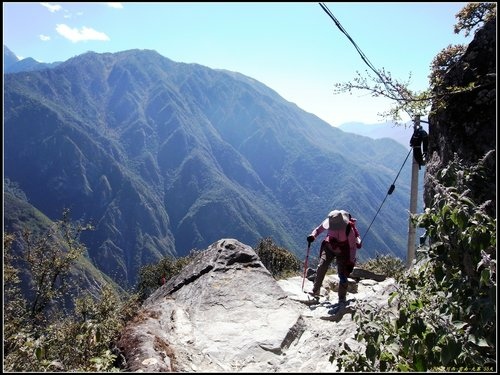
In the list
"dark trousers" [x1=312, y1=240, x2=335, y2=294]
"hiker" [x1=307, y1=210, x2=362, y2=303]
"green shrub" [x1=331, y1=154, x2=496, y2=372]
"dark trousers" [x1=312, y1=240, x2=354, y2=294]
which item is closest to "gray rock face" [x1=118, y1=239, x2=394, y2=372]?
"dark trousers" [x1=312, y1=240, x2=335, y2=294]

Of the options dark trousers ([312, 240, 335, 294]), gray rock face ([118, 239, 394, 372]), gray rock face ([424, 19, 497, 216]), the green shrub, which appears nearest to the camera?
the green shrub

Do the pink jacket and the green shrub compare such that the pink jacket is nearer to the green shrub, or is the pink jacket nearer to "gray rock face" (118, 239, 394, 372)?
"gray rock face" (118, 239, 394, 372)

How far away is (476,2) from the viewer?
10.2 m

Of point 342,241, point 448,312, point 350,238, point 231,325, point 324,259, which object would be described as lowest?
point 231,325

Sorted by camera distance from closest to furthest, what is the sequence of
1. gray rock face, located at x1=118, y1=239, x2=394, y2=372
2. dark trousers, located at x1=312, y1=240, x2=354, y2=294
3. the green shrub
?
the green shrub < gray rock face, located at x1=118, y1=239, x2=394, y2=372 < dark trousers, located at x1=312, y1=240, x2=354, y2=294

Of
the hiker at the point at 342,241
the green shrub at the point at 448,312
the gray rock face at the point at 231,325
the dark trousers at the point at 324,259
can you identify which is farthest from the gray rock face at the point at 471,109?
the dark trousers at the point at 324,259

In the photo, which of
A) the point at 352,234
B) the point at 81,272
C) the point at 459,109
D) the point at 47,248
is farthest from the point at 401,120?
the point at 81,272

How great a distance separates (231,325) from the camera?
9.00 metres

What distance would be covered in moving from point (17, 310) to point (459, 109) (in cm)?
1340

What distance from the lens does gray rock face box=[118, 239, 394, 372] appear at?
7.20m

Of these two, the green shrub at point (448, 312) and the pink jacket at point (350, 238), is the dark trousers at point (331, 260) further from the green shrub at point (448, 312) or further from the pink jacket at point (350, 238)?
the green shrub at point (448, 312)

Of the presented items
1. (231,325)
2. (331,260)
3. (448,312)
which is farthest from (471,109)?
(231,325)

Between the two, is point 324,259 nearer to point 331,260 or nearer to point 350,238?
point 331,260

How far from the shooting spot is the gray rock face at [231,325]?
23.6 ft
